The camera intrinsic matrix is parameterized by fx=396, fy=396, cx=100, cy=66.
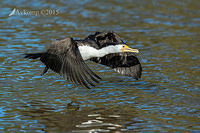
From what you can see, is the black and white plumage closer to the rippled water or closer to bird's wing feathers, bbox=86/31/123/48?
bird's wing feathers, bbox=86/31/123/48

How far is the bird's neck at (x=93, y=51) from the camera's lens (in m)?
9.44

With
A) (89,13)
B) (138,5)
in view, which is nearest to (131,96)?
(89,13)

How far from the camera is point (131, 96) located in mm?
9398

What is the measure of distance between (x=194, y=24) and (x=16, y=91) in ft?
34.1

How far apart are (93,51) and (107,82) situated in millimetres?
1376

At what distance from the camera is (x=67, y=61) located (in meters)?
8.83

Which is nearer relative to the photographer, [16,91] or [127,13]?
[16,91]

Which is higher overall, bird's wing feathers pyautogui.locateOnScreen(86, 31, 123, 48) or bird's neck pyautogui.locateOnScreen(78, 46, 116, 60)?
bird's wing feathers pyautogui.locateOnScreen(86, 31, 123, 48)

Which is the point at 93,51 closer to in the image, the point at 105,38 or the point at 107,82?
the point at 105,38

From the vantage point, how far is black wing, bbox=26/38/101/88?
866cm

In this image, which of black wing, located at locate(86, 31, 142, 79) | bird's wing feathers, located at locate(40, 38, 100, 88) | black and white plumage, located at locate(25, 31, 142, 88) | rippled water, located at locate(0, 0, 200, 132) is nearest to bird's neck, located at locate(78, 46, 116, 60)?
A: black and white plumage, located at locate(25, 31, 142, 88)

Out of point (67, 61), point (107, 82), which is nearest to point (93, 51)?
point (67, 61)

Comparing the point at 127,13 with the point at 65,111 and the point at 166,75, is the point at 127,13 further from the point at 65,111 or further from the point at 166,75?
the point at 65,111

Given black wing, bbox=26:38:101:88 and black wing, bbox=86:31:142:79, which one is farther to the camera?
black wing, bbox=86:31:142:79
